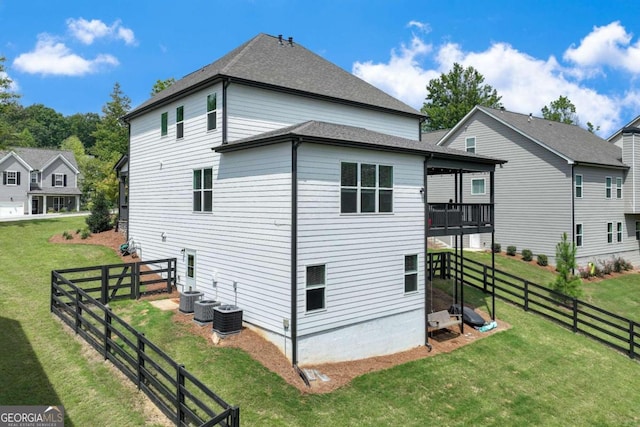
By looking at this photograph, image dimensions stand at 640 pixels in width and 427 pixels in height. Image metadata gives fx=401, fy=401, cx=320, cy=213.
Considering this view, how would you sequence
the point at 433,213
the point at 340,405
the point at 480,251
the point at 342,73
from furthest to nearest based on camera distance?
the point at 480,251, the point at 342,73, the point at 433,213, the point at 340,405

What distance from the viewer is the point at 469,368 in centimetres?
1195

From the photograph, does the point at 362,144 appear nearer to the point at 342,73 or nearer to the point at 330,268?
the point at 330,268

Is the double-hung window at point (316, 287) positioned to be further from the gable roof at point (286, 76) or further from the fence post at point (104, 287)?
the fence post at point (104, 287)

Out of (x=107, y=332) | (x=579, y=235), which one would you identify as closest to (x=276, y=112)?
(x=107, y=332)

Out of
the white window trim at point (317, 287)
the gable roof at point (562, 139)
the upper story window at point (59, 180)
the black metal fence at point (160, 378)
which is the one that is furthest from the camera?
the upper story window at point (59, 180)

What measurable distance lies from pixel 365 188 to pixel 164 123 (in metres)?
9.92

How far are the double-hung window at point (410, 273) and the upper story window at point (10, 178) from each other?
156 ft

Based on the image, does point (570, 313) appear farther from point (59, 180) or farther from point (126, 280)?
point (59, 180)

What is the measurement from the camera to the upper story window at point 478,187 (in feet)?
94.7

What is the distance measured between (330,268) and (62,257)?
1512 cm

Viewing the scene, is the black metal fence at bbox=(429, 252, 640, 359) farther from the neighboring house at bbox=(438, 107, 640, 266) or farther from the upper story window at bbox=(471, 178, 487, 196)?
the upper story window at bbox=(471, 178, 487, 196)

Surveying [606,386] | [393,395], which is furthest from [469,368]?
[606,386]

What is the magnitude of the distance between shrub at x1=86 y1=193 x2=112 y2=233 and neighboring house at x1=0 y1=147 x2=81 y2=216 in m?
26.2

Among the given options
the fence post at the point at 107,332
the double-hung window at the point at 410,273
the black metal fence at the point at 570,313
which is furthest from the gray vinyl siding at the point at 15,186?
the double-hung window at the point at 410,273
